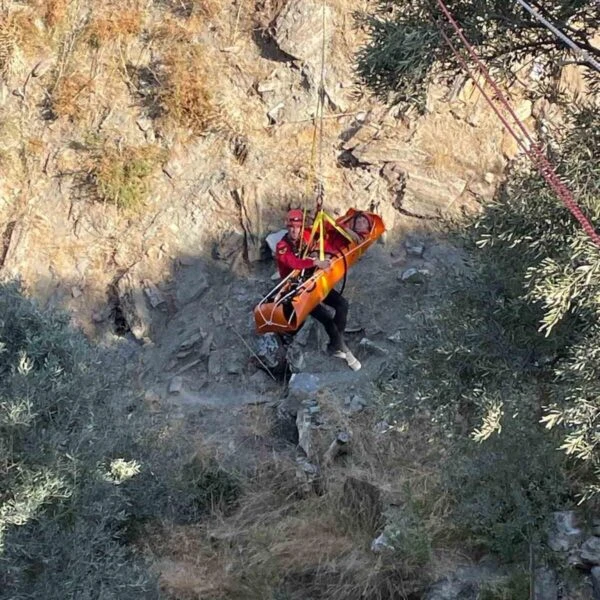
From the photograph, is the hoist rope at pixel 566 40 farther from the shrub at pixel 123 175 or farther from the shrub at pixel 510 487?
the shrub at pixel 123 175

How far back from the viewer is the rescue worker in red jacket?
32.7 feet

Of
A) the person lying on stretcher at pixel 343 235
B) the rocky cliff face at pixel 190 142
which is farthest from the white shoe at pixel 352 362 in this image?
the rocky cliff face at pixel 190 142

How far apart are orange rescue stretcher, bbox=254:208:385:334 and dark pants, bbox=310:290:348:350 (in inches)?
17.2

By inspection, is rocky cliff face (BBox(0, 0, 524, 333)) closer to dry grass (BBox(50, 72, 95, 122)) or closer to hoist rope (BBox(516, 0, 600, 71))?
dry grass (BBox(50, 72, 95, 122))

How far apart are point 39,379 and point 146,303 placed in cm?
701

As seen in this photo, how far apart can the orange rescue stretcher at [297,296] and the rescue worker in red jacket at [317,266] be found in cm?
13

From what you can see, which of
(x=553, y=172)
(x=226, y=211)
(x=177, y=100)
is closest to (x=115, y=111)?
(x=177, y=100)

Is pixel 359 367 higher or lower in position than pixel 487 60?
lower

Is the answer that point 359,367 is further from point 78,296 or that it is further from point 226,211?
point 78,296

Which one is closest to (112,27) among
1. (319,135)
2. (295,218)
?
(319,135)

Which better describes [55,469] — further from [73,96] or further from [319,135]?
[73,96]

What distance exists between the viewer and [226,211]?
41.4ft

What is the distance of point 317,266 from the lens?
32.7ft

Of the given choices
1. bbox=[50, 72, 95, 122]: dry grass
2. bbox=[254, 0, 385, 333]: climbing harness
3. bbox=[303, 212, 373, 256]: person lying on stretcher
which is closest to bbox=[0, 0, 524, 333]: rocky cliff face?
bbox=[50, 72, 95, 122]: dry grass
